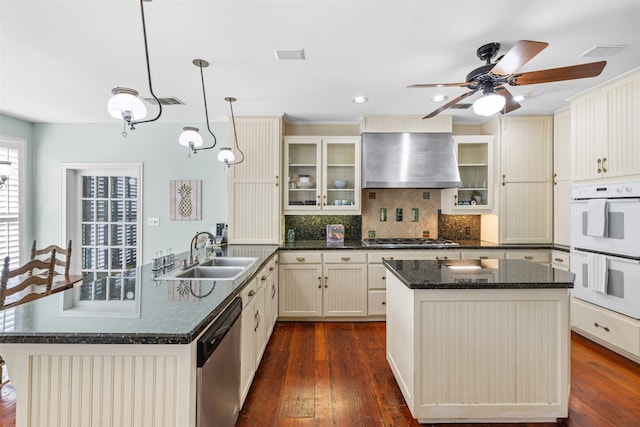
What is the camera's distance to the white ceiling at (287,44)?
72.5 inches

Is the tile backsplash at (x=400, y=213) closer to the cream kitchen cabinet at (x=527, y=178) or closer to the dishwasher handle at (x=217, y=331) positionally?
the cream kitchen cabinet at (x=527, y=178)

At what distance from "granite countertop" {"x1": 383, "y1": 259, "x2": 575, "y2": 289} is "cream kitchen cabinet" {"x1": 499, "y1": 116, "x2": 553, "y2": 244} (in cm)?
172

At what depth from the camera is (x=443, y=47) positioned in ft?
7.43

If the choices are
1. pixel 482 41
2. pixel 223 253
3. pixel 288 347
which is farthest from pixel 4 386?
pixel 482 41

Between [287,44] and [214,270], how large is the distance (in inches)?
71.3

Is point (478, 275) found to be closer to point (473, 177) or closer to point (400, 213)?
point (400, 213)

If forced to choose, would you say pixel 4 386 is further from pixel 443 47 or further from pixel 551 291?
pixel 443 47

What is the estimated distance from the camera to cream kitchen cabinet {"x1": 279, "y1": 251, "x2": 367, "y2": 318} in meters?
3.70

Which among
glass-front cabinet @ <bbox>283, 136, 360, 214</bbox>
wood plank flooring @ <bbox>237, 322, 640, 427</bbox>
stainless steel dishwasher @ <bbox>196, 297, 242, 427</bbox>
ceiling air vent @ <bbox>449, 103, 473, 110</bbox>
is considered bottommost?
wood plank flooring @ <bbox>237, 322, 640, 427</bbox>

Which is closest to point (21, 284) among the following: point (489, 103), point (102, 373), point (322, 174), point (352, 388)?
point (102, 373)

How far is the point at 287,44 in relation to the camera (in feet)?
7.32

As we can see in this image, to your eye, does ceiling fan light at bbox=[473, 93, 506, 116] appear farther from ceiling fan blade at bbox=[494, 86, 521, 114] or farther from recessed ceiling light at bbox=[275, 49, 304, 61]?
recessed ceiling light at bbox=[275, 49, 304, 61]

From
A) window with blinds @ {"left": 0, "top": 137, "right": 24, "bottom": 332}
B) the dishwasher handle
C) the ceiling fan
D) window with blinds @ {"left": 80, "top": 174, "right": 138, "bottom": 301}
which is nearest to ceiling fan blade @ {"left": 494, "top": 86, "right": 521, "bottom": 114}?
the ceiling fan

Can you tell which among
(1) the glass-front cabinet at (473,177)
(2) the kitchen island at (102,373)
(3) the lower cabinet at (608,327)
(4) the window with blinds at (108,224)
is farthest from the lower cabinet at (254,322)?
(3) the lower cabinet at (608,327)
